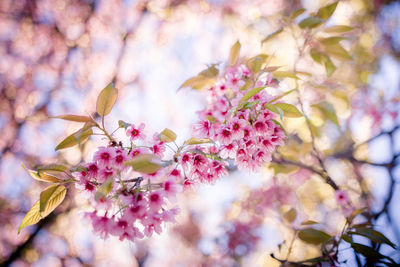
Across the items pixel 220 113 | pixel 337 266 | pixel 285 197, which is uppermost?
pixel 220 113

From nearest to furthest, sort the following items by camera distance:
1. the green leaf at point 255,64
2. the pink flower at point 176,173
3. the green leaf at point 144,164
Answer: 1. the green leaf at point 144,164
2. the pink flower at point 176,173
3. the green leaf at point 255,64

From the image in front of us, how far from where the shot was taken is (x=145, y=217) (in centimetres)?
82

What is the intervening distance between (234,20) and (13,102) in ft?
14.4

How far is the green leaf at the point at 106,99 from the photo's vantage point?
0.87 meters

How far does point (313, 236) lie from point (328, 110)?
0.76 metres

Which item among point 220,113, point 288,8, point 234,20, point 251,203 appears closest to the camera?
point 220,113

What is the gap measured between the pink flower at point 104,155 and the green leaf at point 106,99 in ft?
0.52

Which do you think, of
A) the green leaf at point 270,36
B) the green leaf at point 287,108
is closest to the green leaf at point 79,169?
the green leaf at point 287,108

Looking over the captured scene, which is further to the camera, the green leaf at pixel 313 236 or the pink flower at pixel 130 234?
the green leaf at pixel 313 236

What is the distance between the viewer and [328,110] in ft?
4.70

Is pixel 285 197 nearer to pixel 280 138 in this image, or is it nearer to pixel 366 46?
pixel 366 46

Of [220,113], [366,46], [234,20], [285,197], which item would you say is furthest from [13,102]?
[366,46]

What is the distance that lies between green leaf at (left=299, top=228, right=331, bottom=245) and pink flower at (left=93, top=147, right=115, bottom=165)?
3.61 ft

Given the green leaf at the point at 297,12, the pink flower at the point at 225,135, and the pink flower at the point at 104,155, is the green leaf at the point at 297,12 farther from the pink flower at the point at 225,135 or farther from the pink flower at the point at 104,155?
the pink flower at the point at 104,155
